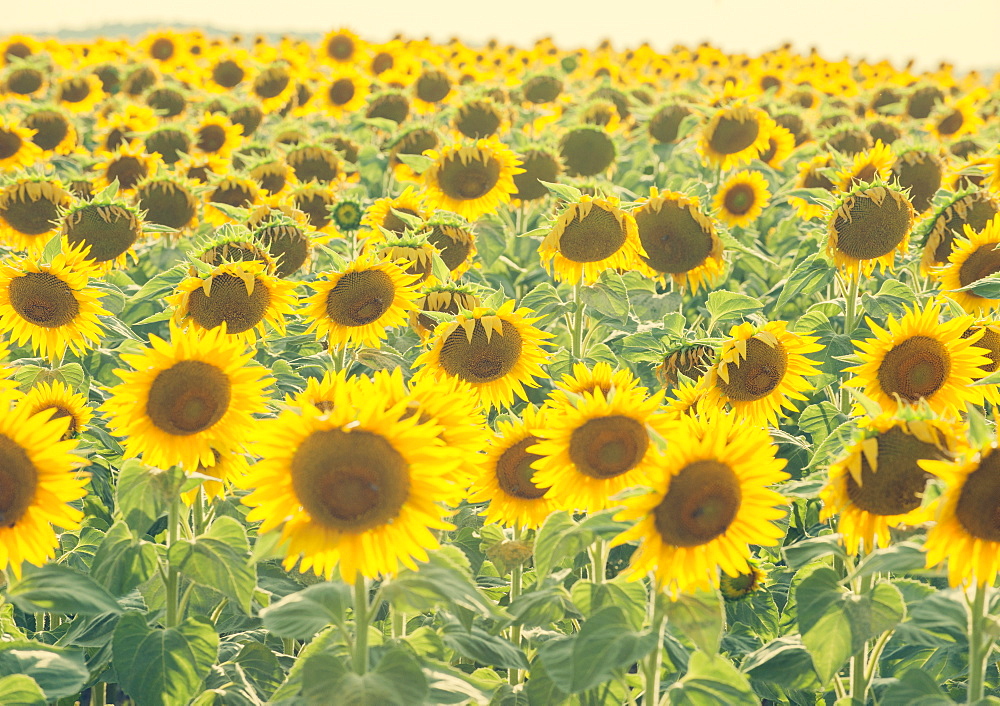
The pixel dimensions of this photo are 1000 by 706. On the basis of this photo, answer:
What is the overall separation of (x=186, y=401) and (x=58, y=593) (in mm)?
620

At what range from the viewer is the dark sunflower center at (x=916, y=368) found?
3.33 metres

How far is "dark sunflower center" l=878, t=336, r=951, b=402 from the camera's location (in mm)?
3326

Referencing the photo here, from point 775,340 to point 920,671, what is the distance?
1.25 m

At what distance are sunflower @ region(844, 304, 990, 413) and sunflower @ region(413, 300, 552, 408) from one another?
1183 mm

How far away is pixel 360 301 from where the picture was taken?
416cm

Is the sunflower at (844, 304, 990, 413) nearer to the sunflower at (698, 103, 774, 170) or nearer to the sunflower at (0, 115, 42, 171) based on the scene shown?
the sunflower at (698, 103, 774, 170)

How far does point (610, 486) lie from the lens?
2.90 meters

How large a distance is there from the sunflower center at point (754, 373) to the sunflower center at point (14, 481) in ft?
7.05

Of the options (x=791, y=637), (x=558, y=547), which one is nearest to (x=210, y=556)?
(x=558, y=547)

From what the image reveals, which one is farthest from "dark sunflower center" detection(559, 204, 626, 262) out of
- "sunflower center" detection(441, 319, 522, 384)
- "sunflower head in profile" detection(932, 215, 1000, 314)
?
"sunflower head in profile" detection(932, 215, 1000, 314)

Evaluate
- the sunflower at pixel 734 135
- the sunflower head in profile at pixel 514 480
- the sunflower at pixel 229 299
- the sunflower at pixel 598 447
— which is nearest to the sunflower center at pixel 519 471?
the sunflower head in profile at pixel 514 480

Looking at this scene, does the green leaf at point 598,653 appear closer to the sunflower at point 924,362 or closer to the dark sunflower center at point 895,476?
the dark sunflower center at point 895,476

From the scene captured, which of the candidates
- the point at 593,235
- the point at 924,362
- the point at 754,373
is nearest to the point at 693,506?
the point at 754,373

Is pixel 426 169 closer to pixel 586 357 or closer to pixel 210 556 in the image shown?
pixel 586 357
